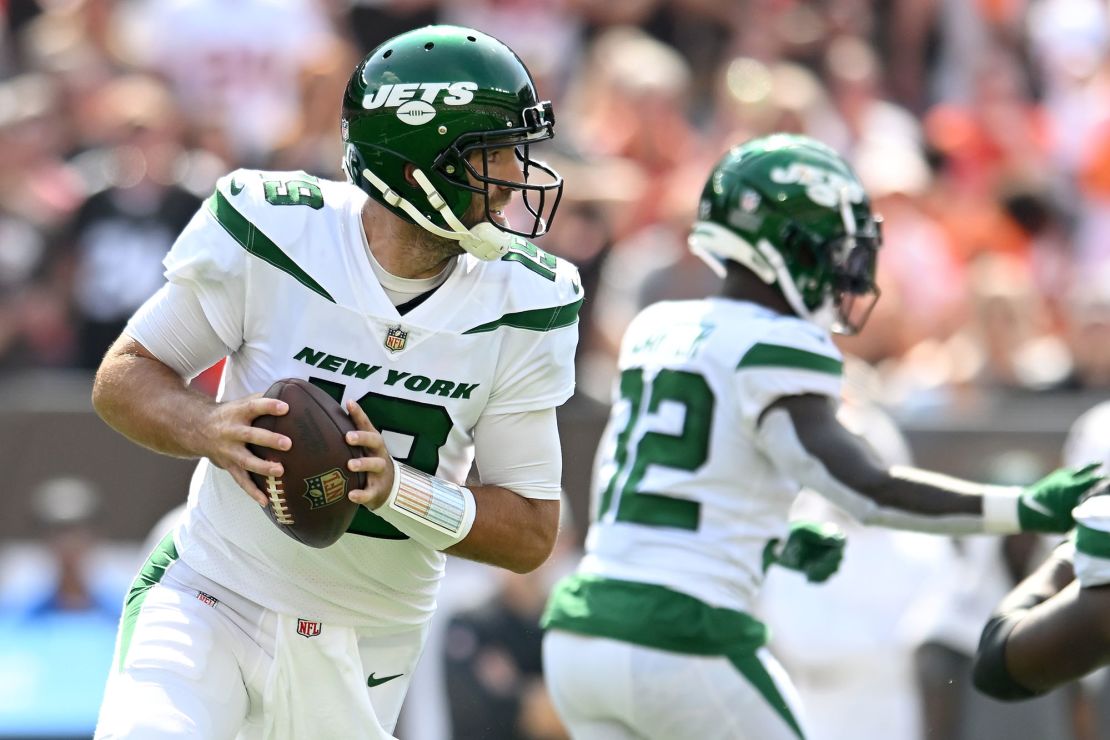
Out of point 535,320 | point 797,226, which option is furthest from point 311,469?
point 797,226

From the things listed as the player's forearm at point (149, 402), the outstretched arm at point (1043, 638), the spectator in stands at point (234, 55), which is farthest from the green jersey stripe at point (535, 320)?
the spectator in stands at point (234, 55)

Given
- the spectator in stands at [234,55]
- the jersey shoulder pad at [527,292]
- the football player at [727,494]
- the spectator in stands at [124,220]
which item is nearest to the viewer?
the jersey shoulder pad at [527,292]

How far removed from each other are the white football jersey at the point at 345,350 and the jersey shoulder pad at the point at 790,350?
71cm

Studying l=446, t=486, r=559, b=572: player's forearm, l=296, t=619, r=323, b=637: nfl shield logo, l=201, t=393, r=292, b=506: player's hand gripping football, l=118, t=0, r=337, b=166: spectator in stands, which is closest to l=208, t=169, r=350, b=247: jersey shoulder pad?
l=201, t=393, r=292, b=506: player's hand gripping football

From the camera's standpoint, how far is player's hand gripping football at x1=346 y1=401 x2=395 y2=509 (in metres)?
3.32

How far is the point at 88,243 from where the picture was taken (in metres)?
7.64

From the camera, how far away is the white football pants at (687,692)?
13.8 ft

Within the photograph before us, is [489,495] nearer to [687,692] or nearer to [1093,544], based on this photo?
[687,692]

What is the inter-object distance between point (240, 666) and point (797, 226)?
6.21 ft

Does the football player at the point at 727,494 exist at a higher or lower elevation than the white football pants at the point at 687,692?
higher

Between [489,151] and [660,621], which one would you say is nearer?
[489,151]

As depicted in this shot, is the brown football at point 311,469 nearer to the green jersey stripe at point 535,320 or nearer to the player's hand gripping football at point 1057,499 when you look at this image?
the green jersey stripe at point 535,320

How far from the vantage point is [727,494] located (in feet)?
14.3

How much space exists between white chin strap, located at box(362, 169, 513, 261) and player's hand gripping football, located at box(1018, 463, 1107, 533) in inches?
52.6
